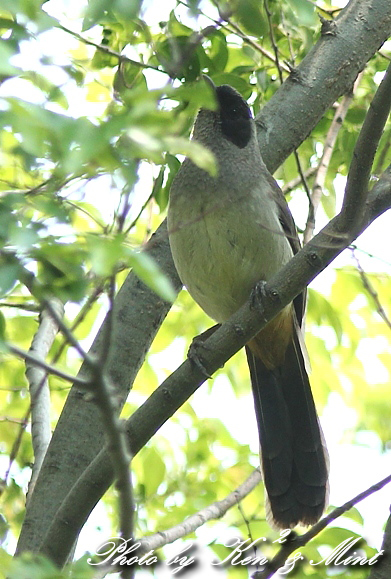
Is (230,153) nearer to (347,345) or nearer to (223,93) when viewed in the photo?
(223,93)

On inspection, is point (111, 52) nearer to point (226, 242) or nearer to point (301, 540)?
point (226, 242)

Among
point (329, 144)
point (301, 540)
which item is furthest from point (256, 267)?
point (301, 540)

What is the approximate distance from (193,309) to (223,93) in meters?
1.65

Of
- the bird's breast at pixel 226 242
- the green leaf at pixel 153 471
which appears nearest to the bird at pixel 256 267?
the bird's breast at pixel 226 242

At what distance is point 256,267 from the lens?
13.1 ft

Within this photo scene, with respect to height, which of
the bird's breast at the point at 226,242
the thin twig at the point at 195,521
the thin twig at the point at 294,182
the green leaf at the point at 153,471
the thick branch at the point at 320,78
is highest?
the thin twig at the point at 294,182

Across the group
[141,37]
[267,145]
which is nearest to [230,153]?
[267,145]

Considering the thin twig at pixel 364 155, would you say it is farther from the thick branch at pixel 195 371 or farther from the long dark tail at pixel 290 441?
the long dark tail at pixel 290 441

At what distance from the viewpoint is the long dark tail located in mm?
4160

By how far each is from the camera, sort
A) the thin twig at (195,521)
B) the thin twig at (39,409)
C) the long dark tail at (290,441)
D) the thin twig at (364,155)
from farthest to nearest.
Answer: the long dark tail at (290,441) → the thin twig at (39,409) → the thin twig at (195,521) → the thin twig at (364,155)

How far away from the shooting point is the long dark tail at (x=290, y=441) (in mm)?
4160

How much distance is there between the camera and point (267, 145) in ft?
14.4

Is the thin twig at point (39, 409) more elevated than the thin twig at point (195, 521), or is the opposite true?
the thin twig at point (39, 409)

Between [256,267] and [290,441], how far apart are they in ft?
3.40
